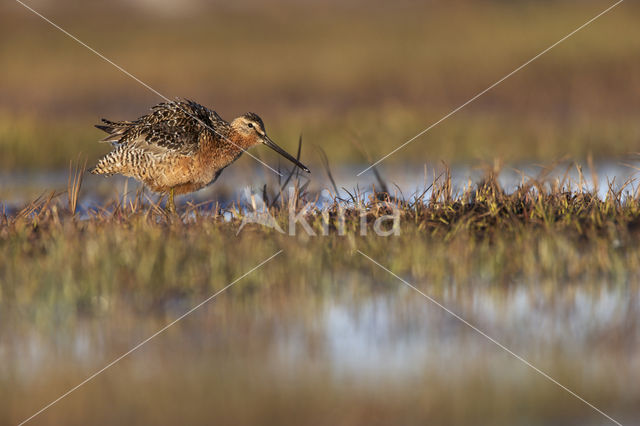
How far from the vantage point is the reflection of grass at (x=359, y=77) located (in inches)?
495

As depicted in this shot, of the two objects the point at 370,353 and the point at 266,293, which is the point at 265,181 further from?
the point at 370,353

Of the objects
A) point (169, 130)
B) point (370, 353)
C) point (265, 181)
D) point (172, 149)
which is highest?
point (169, 130)

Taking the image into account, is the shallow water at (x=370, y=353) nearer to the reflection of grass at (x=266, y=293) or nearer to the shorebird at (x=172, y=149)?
the reflection of grass at (x=266, y=293)

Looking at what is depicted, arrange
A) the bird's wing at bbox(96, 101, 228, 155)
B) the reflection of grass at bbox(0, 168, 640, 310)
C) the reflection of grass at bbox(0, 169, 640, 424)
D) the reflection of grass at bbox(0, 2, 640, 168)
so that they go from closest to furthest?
the reflection of grass at bbox(0, 169, 640, 424) < the reflection of grass at bbox(0, 168, 640, 310) < the bird's wing at bbox(96, 101, 228, 155) < the reflection of grass at bbox(0, 2, 640, 168)

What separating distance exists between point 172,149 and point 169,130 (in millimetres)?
224

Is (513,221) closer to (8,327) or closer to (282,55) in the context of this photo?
(8,327)

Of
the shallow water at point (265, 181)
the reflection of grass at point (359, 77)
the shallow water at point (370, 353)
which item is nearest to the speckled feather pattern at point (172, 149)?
the shallow water at point (265, 181)

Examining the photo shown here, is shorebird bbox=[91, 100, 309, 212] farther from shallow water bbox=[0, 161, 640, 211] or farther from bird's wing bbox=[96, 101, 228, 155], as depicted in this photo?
shallow water bbox=[0, 161, 640, 211]

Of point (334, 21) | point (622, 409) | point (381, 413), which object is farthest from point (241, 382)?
point (334, 21)

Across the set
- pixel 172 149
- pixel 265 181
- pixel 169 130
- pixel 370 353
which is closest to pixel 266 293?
pixel 370 353

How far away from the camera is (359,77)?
17219 millimetres

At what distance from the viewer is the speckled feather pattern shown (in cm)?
789

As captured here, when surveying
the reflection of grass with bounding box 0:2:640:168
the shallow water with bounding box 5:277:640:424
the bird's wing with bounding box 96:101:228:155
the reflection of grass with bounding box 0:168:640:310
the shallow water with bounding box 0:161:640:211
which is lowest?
the shallow water with bounding box 5:277:640:424

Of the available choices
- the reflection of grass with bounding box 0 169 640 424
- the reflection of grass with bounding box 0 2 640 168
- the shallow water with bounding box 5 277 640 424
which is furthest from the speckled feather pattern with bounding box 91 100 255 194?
the reflection of grass with bounding box 0 2 640 168
